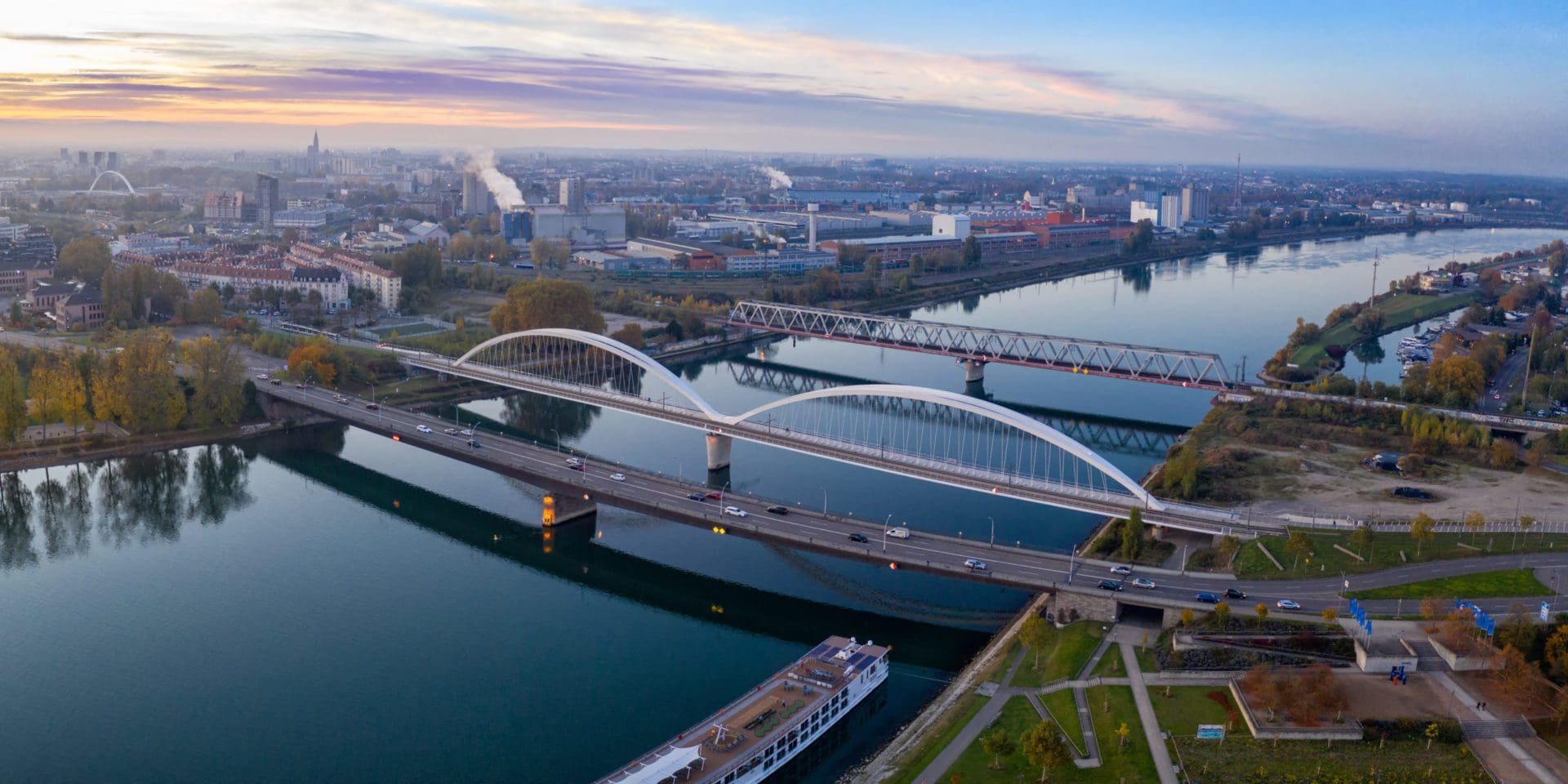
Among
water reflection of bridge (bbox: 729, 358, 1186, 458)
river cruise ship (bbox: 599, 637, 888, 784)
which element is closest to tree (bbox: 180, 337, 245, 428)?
water reflection of bridge (bbox: 729, 358, 1186, 458)

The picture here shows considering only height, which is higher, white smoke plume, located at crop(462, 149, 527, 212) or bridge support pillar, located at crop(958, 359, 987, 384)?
white smoke plume, located at crop(462, 149, 527, 212)

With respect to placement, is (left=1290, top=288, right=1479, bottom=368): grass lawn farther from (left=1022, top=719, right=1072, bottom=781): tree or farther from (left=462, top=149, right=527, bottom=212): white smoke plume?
(left=462, top=149, right=527, bottom=212): white smoke plume

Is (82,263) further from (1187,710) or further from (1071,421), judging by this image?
(1187,710)

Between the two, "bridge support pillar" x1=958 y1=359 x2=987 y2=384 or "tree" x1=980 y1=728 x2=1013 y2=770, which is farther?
"bridge support pillar" x1=958 y1=359 x2=987 y2=384

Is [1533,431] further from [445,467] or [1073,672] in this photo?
[445,467]

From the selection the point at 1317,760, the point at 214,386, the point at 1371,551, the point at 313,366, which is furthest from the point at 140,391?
the point at 1371,551
